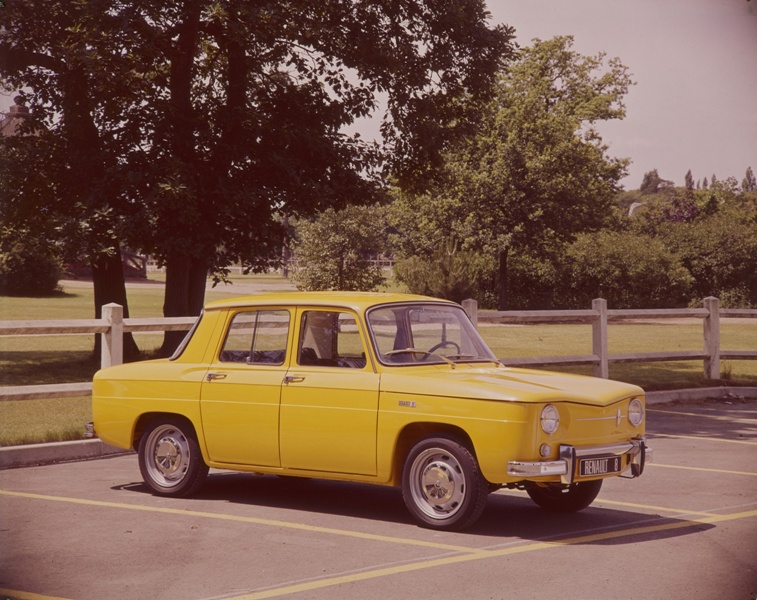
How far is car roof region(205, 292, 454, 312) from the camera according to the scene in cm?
844

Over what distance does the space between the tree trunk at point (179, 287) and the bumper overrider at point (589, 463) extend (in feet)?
42.2

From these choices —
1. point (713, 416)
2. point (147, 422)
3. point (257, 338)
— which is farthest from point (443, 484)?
point (713, 416)

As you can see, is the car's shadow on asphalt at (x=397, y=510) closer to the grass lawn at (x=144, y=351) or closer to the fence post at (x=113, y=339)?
the fence post at (x=113, y=339)

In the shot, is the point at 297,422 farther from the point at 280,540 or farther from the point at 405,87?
the point at 405,87

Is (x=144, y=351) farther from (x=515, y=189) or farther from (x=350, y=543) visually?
(x=515, y=189)

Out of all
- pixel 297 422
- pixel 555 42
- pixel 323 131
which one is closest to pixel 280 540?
pixel 297 422

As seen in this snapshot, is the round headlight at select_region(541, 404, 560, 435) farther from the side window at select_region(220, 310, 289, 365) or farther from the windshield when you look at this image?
the side window at select_region(220, 310, 289, 365)

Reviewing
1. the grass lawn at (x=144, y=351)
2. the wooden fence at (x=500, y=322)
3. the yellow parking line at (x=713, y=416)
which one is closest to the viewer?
the wooden fence at (x=500, y=322)

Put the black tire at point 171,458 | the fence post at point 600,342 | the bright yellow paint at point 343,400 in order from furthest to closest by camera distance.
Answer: the fence post at point 600,342 → the black tire at point 171,458 → the bright yellow paint at point 343,400

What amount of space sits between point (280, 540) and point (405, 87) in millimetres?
13778

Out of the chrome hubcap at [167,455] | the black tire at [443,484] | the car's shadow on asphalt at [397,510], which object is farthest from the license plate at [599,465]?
the chrome hubcap at [167,455]

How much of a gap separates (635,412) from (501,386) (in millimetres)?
1243

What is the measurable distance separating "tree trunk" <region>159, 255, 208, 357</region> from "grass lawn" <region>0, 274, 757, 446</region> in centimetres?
172

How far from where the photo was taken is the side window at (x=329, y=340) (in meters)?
8.36
